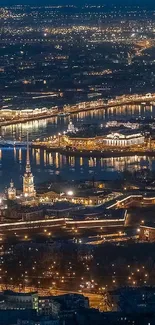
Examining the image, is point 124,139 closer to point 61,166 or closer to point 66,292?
point 61,166

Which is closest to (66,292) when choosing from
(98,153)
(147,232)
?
(147,232)

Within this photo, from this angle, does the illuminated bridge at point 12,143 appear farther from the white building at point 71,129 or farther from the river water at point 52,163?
the white building at point 71,129

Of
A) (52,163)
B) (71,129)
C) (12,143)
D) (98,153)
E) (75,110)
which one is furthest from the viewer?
(75,110)

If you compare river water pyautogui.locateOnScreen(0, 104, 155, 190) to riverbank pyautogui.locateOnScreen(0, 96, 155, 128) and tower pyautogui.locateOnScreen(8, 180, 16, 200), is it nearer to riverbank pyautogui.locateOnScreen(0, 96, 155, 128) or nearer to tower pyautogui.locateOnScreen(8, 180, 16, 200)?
riverbank pyautogui.locateOnScreen(0, 96, 155, 128)

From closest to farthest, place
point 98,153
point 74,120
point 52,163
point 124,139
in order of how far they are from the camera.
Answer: point 52,163
point 98,153
point 124,139
point 74,120

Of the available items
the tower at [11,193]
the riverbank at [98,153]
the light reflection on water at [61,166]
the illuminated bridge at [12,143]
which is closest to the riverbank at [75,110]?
the illuminated bridge at [12,143]

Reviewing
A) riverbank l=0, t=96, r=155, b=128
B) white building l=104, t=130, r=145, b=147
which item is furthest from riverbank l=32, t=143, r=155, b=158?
riverbank l=0, t=96, r=155, b=128

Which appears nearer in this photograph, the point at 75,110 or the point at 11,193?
the point at 11,193

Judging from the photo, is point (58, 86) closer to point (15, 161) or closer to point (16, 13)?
point (15, 161)

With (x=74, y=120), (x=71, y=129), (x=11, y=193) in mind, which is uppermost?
(x=11, y=193)

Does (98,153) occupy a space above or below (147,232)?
below
